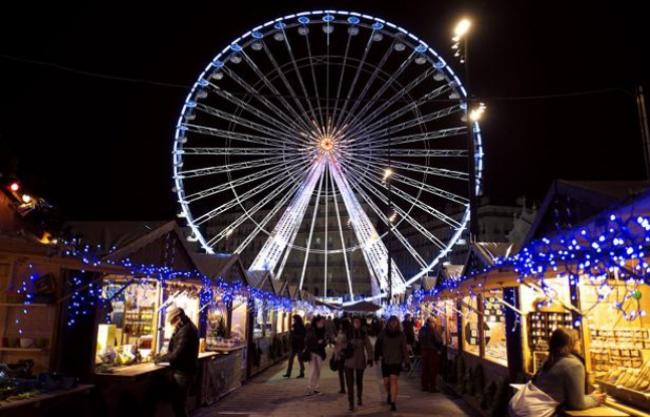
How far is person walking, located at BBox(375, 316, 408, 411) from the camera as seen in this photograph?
→ 33.5ft

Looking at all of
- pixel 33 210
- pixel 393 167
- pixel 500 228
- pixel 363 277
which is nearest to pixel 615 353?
pixel 33 210

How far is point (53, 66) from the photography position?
10547mm

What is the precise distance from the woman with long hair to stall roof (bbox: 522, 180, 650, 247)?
2.50 meters

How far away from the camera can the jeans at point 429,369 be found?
13352mm

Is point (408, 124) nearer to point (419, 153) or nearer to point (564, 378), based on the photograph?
point (419, 153)

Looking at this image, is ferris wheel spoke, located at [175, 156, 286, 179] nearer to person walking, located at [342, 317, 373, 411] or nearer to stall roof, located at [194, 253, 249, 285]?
stall roof, located at [194, 253, 249, 285]

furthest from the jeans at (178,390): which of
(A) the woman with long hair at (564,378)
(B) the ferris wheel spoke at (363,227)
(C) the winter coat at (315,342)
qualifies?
Answer: (B) the ferris wheel spoke at (363,227)

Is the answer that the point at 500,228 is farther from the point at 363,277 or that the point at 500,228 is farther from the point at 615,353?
the point at 615,353

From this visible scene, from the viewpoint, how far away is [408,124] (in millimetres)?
23203

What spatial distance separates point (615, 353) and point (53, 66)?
11002 mm

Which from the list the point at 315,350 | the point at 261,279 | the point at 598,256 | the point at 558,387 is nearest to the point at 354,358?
the point at 315,350

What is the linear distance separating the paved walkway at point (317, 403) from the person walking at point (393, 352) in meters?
0.46

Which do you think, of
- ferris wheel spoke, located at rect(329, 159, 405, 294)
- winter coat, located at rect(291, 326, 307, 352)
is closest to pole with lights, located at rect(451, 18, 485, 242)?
winter coat, located at rect(291, 326, 307, 352)

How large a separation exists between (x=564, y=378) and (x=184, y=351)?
468cm
